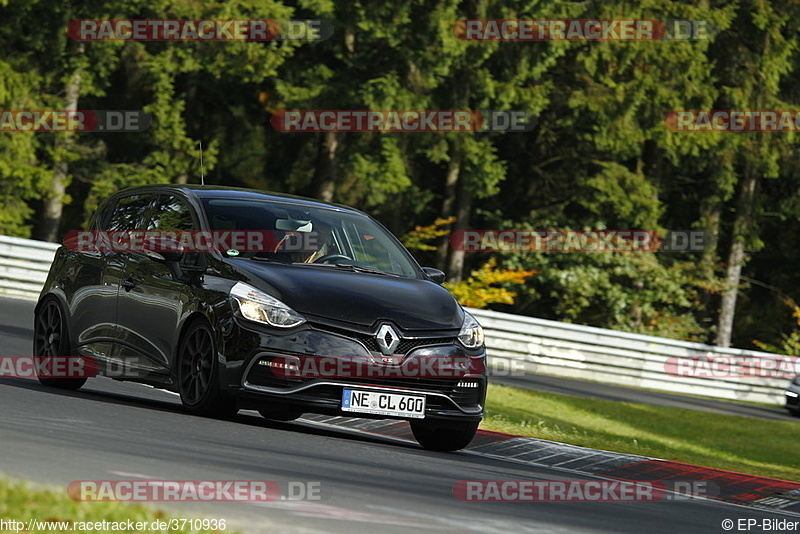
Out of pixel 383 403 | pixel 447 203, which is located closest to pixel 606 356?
pixel 447 203

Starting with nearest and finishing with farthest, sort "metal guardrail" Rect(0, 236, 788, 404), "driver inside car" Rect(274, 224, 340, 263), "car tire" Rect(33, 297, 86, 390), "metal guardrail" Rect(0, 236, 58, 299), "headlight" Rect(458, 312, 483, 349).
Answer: "headlight" Rect(458, 312, 483, 349)
"driver inside car" Rect(274, 224, 340, 263)
"car tire" Rect(33, 297, 86, 390)
"metal guardrail" Rect(0, 236, 58, 299)
"metal guardrail" Rect(0, 236, 788, 404)

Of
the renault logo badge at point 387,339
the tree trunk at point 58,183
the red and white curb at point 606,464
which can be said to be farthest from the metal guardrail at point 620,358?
Result: the renault logo badge at point 387,339

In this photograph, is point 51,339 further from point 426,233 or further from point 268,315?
point 426,233

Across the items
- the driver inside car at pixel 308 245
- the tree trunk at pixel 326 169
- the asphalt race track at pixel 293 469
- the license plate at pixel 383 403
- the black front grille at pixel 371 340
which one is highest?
the tree trunk at pixel 326 169

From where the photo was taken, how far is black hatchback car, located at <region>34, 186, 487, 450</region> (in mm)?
10008

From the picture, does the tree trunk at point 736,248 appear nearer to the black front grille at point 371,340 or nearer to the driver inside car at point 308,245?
the driver inside car at point 308,245

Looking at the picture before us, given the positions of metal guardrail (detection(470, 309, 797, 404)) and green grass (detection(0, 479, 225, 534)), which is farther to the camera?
metal guardrail (detection(470, 309, 797, 404))

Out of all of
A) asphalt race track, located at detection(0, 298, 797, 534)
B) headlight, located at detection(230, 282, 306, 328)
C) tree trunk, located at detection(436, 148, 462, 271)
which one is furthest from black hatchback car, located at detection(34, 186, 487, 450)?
tree trunk, located at detection(436, 148, 462, 271)

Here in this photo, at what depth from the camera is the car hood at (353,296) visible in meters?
10.1

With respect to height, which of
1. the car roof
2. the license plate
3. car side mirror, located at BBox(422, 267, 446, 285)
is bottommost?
the license plate

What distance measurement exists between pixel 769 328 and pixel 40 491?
45.3 meters

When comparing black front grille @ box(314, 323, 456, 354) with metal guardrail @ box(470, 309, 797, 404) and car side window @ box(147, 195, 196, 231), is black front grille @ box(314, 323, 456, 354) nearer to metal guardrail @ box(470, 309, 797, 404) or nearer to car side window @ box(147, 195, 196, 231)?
car side window @ box(147, 195, 196, 231)

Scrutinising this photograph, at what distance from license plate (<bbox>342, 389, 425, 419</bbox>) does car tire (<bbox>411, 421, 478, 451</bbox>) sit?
0.63 metres

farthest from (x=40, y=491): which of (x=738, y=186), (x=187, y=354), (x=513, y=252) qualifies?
(x=738, y=186)
